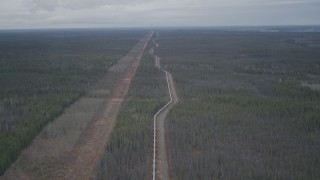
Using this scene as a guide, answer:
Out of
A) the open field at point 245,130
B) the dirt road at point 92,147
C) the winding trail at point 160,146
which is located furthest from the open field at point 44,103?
the open field at point 245,130

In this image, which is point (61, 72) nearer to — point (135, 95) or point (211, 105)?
point (135, 95)

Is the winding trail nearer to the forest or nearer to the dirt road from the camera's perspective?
the forest

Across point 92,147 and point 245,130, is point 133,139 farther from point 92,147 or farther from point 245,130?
point 245,130

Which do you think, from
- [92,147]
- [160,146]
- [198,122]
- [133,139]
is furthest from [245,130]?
[92,147]

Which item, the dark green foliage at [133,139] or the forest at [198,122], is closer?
the dark green foliage at [133,139]

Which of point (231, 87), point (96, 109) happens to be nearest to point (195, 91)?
point (231, 87)

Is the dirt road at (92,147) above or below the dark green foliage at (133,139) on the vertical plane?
below

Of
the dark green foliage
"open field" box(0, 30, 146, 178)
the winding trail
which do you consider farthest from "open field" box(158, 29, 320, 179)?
"open field" box(0, 30, 146, 178)

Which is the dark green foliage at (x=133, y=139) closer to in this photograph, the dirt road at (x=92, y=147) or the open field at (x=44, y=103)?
the dirt road at (x=92, y=147)

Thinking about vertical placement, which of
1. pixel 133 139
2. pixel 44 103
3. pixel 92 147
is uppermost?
A: pixel 44 103
